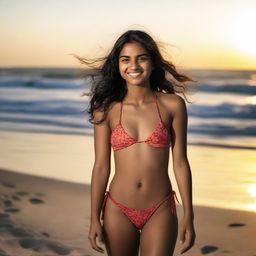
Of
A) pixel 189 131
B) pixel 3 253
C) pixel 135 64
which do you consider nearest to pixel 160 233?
pixel 135 64

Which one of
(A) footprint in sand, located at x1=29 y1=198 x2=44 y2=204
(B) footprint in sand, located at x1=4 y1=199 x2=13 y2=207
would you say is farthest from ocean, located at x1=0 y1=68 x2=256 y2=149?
(B) footprint in sand, located at x1=4 y1=199 x2=13 y2=207

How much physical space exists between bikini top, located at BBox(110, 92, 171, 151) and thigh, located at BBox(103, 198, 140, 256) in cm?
27

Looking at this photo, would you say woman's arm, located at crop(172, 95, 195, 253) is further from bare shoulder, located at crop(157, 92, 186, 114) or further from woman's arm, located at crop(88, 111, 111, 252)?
woman's arm, located at crop(88, 111, 111, 252)

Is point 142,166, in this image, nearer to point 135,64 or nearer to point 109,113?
point 109,113

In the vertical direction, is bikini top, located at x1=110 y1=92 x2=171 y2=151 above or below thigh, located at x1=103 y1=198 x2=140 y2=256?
above

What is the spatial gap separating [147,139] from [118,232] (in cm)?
43

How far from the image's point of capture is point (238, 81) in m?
17.9

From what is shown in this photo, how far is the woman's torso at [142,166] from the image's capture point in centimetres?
303

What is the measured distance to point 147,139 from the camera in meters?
3.02

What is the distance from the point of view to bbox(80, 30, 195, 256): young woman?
302 cm

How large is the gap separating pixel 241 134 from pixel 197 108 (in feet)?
8.28

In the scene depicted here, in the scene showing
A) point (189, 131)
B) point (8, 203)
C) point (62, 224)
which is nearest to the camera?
point (62, 224)

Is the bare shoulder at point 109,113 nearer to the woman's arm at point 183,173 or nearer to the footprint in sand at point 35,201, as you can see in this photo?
the woman's arm at point 183,173

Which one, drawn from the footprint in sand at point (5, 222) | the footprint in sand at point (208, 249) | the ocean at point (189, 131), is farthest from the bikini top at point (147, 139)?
the ocean at point (189, 131)
